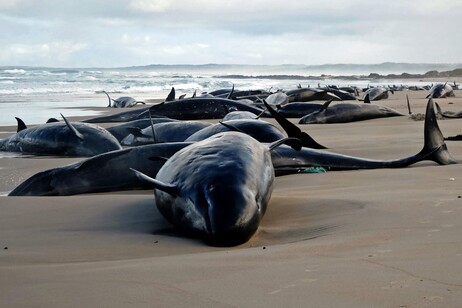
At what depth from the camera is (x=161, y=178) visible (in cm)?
399

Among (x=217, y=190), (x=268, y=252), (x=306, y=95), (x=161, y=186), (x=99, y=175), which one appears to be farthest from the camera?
(x=306, y=95)

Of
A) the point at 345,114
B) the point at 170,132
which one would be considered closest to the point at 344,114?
the point at 345,114

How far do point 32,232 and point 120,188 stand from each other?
66.5 inches

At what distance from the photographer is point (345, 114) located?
1260 cm

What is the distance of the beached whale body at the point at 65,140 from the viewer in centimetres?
788

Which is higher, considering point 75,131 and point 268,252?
point 268,252

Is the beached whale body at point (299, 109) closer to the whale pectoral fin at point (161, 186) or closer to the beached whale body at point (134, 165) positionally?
the beached whale body at point (134, 165)

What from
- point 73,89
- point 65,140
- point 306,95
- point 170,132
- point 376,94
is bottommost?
point 73,89

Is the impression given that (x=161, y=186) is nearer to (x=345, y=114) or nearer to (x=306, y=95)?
(x=345, y=114)

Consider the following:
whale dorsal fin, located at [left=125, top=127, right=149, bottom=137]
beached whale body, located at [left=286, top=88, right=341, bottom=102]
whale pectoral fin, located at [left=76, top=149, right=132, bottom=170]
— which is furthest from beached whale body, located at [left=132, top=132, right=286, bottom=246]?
beached whale body, located at [left=286, top=88, right=341, bottom=102]

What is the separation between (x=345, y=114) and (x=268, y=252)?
399 inches

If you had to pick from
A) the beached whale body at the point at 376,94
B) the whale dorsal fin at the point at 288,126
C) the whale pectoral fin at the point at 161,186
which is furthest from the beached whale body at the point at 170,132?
the beached whale body at the point at 376,94

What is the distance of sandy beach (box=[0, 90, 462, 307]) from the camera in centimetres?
206

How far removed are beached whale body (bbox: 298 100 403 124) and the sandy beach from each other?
710cm
